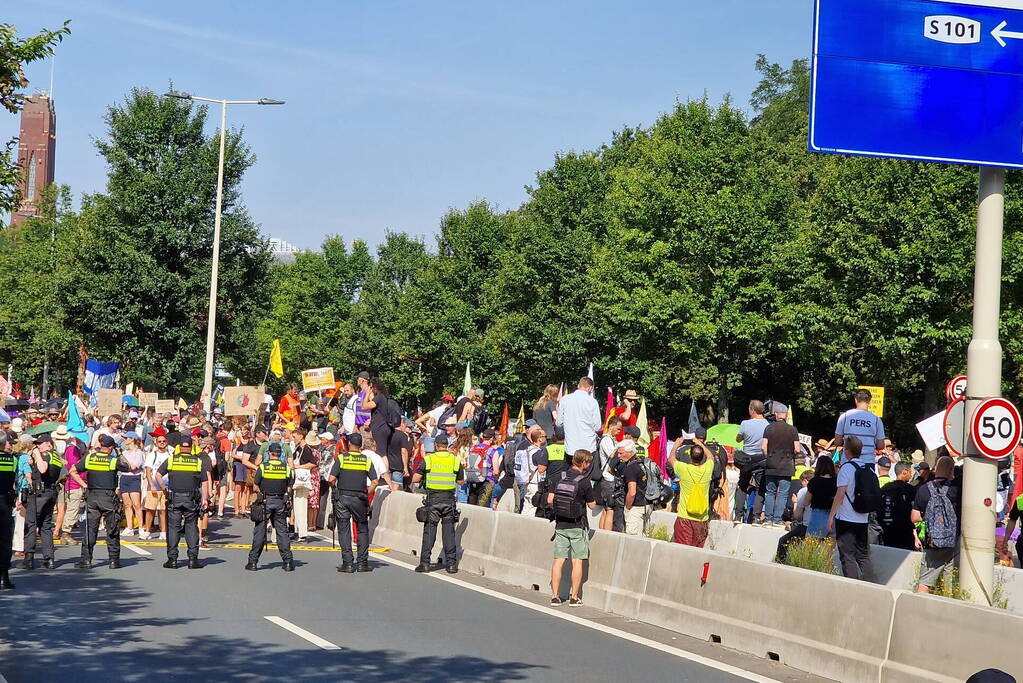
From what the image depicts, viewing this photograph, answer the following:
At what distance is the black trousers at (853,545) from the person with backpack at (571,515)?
105 inches

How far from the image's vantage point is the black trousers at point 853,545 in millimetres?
13672

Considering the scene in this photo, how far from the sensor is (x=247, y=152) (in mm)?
50531

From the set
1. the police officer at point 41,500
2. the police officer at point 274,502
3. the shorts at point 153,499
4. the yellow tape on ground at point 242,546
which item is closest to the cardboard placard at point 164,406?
the shorts at point 153,499

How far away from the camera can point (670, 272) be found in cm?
4756

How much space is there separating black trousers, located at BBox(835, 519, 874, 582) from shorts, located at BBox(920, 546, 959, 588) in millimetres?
651

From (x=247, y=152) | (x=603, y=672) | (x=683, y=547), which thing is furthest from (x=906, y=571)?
(x=247, y=152)

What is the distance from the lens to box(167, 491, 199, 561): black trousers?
1798cm

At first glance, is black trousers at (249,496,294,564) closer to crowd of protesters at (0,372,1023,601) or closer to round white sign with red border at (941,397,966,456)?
crowd of protesters at (0,372,1023,601)

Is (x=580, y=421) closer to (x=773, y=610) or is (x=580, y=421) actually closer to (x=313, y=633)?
(x=313, y=633)

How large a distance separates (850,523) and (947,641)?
4257 mm

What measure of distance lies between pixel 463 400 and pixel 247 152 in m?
28.1

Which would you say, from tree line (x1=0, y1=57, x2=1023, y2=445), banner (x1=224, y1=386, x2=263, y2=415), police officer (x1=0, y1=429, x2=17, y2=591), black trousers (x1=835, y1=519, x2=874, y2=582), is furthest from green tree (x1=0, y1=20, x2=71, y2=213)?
tree line (x1=0, y1=57, x2=1023, y2=445)

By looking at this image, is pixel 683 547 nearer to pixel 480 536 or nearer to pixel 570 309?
pixel 480 536

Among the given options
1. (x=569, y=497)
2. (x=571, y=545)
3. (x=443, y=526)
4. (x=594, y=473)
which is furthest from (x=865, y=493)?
(x=443, y=526)
